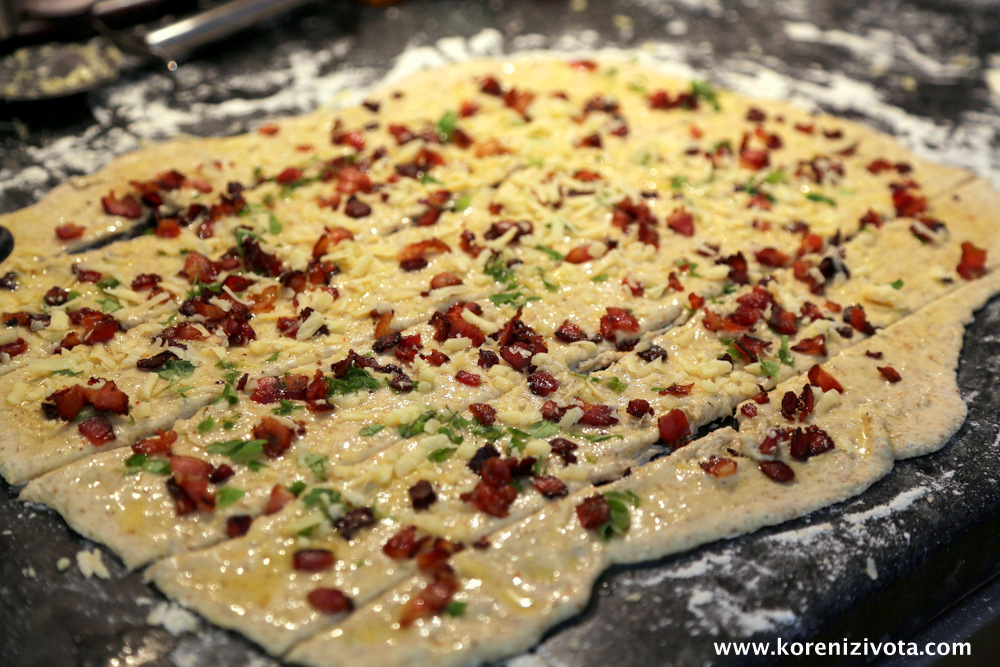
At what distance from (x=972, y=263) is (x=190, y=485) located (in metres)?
3.44

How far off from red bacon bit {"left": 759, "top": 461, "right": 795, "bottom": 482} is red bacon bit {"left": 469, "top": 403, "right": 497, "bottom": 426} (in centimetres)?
93

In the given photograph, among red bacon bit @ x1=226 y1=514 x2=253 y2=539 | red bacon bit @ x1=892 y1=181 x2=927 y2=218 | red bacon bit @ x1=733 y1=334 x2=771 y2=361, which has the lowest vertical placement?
red bacon bit @ x1=226 y1=514 x2=253 y2=539

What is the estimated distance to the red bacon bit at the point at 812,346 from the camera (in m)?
3.20

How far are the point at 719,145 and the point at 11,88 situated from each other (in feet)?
12.7

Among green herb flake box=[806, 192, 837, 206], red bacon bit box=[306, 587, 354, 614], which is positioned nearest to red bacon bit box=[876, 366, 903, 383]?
green herb flake box=[806, 192, 837, 206]

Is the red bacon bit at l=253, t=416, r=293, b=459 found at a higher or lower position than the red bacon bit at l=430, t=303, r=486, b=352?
lower

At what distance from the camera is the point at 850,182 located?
421 cm

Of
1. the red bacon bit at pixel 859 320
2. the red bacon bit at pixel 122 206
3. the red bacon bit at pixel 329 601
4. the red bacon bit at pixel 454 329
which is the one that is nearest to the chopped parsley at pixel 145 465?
the red bacon bit at pixel 329 601

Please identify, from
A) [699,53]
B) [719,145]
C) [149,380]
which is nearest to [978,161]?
[719,145]

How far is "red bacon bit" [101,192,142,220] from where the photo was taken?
3.75m

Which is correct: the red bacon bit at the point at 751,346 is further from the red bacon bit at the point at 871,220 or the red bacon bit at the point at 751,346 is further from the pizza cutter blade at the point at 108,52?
the pizza cutter blade at the point at 108,52

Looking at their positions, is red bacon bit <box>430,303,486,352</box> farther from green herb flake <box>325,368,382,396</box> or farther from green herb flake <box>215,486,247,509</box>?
green herb flake <box>215,486,247,509</box>

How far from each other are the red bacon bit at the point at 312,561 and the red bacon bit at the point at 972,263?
9.98ft

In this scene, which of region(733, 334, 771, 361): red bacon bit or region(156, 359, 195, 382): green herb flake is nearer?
region(156, 359, 195, 382): green herb flake
